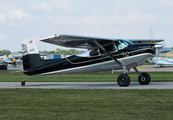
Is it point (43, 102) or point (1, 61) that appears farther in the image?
point (1, 61)

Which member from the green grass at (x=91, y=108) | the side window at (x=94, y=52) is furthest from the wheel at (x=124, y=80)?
the green grass at (x=91, y=108)

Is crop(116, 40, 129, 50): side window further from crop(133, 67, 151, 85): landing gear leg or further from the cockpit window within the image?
crop(133, 67, 151, 85): landing gear leg

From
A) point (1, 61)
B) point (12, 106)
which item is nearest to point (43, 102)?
point (12, 106)

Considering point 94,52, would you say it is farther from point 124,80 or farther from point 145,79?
point 145,79

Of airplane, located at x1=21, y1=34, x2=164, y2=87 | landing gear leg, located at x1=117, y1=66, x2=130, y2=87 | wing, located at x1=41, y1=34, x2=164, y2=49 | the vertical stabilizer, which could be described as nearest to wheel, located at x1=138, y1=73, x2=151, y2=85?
airplane, located at x1=21, y1=34, x2=164, y2=87

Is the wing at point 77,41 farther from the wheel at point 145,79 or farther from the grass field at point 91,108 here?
the grass field at point 91,108

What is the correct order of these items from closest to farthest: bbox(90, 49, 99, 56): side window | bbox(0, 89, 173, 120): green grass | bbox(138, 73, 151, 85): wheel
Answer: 1. bbox(0, 89, 173, 120): green grass
2. bbox(90, 49, 99, 56): side window
3. bbox(138, 73, 151, 85): wheel

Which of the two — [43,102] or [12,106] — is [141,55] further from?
[12,106]

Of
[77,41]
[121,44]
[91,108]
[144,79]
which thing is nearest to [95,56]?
[77,41]

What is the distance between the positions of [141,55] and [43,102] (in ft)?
22.4

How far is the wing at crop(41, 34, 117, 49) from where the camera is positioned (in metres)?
12.4

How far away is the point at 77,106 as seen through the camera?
26.6 feet

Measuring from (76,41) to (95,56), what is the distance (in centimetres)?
167

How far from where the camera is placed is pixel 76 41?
1358 cm
